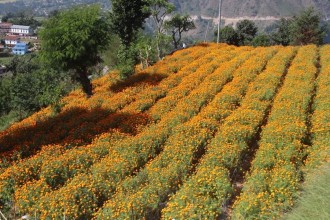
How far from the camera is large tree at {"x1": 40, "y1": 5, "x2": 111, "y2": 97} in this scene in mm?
21734

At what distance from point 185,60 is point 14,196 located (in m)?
19.1

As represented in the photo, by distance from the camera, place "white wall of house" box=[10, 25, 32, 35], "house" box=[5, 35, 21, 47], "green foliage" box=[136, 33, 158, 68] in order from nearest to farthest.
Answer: "green foliage" box=[136, 33, 158, 68] → "house" box=[5, 35, 21, 47] → "white wall of house" box=[10, 25, 32, 35]

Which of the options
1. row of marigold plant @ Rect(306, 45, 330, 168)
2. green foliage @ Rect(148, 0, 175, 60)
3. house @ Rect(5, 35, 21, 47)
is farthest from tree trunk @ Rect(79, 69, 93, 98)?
house @ Rect(5, 35, 21, 47)

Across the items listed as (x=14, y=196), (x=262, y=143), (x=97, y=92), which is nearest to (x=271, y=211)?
(x=262, y=143)

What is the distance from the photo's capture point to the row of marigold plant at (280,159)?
9773 mm

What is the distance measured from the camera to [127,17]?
35438 mm

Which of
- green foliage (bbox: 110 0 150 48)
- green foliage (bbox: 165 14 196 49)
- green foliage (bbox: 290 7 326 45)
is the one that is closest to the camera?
green foliage (bbox: 110 0 150 48)

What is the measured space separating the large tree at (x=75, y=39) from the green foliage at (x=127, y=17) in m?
11.4

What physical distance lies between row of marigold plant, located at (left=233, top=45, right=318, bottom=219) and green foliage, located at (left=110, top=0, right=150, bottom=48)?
721 inches

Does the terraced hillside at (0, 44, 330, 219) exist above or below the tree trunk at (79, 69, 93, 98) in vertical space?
below

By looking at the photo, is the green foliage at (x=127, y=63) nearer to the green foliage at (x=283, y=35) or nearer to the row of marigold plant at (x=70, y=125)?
the row of marigold plant at (x=70, y=125)

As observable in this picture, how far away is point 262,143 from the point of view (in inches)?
563

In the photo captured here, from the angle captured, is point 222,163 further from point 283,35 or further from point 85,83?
point 283,35

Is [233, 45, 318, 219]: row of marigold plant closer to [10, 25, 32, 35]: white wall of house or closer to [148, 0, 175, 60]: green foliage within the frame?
[148, 0, 175, 60]: green foliage
